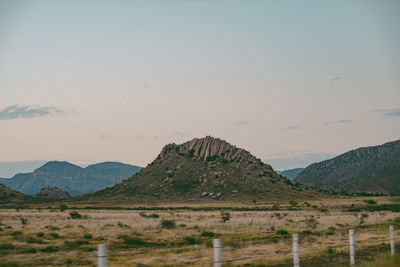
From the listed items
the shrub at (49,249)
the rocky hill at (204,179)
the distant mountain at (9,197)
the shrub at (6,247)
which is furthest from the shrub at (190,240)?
the distant mountain at (9,197)

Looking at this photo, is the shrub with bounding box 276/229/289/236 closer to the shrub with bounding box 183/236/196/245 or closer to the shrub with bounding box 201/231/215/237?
the shrub with bounding box 201/231/215/237

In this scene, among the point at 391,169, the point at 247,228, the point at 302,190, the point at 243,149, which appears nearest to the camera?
the point at 247,228

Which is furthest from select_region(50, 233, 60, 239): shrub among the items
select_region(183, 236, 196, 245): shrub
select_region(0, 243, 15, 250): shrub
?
select_region(183, 236, 196, 245): shrub

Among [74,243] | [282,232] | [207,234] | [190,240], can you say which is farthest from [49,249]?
[282,232]

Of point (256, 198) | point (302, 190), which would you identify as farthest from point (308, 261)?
point (302, 190)

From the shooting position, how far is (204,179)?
135 meters

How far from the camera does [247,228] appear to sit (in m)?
43.8

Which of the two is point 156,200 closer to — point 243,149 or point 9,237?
point 243,149

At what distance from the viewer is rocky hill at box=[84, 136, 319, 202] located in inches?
5007

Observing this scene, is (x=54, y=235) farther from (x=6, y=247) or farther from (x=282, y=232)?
(x=282, y=232)

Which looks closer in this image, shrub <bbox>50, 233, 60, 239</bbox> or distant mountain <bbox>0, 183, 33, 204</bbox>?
shrub <bbox>50, 233, 60, 239</bbox>

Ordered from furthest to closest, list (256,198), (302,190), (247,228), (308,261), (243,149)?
1. (243,149)
2. (302,190)
3. (256,198)
4. (247,228)
5. (308,261)

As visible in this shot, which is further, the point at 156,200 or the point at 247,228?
the point at 156,200

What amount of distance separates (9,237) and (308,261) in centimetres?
2089
